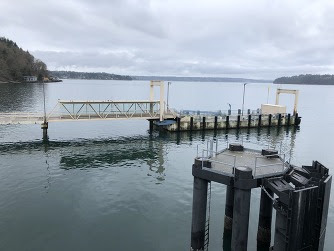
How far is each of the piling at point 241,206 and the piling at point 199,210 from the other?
60.4 inches

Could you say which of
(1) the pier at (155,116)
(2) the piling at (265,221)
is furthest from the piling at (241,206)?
(1) the pier at (155,116)

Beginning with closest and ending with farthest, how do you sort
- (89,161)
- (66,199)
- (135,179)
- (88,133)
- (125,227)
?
(125,227), (66,199), (135,179), (89,161), (88,133)

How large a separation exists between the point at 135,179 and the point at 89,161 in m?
7.24

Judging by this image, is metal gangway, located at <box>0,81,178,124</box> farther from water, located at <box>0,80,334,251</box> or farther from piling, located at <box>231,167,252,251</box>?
piling, located at <box>231,167,252,251</box>

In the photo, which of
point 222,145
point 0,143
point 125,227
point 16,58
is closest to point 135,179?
point 125,227

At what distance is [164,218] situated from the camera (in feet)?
60.6

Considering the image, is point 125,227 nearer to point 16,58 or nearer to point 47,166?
point 47,166

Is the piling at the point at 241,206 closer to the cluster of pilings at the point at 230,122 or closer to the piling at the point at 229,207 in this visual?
the piling at the point at 229,207

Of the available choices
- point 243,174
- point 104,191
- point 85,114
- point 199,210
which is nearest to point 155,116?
point 85,114

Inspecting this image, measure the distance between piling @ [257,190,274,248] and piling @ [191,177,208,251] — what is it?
354cm

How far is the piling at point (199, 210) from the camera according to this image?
42.4ft

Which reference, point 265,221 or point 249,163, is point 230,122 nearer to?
point 265,221

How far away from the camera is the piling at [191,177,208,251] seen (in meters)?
12.9

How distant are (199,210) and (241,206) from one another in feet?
6.71
